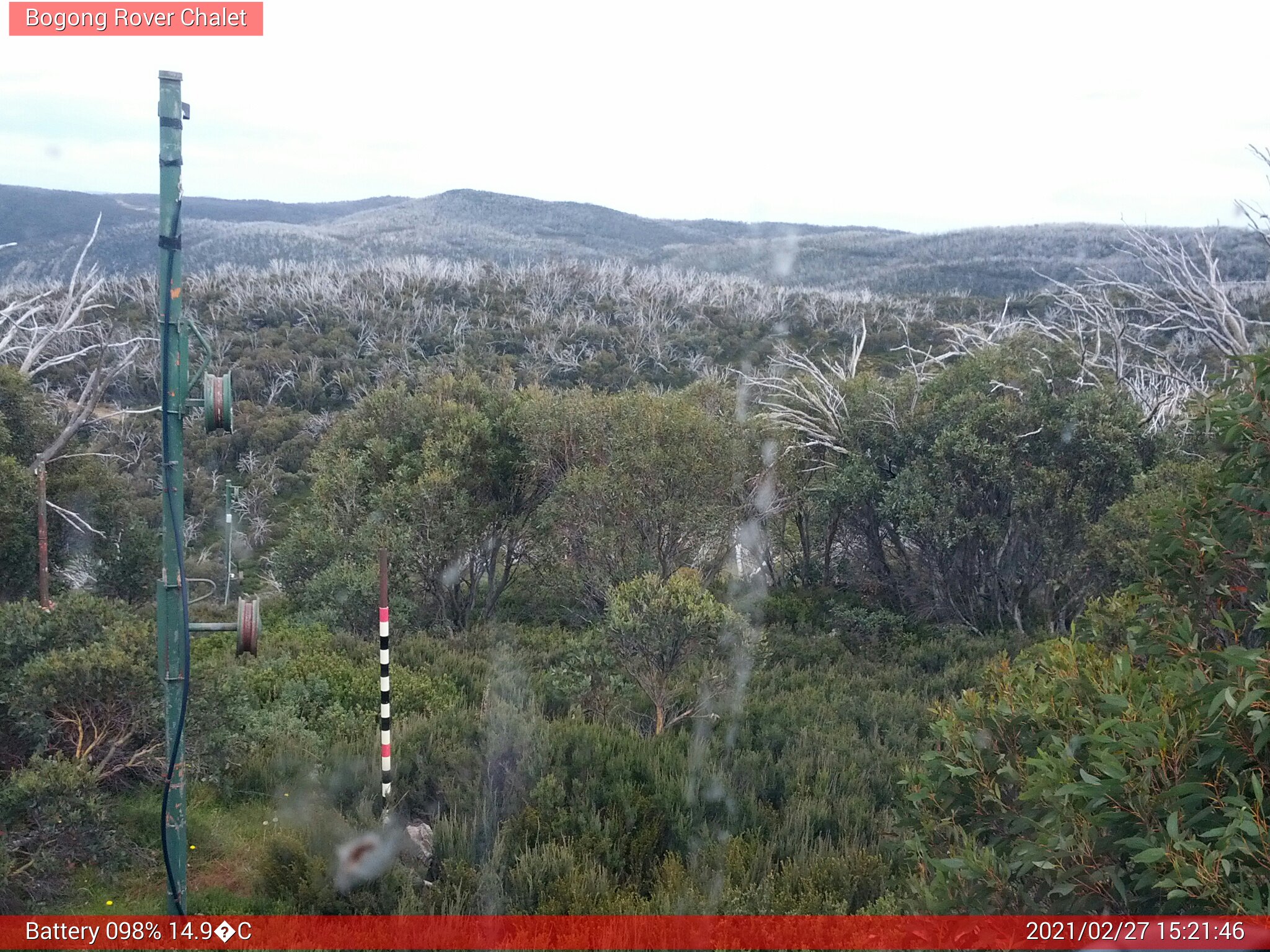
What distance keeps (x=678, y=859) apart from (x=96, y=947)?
124 inches

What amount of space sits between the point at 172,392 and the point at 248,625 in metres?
1.11

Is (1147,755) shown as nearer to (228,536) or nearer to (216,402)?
(216,402)

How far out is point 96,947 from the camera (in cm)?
472

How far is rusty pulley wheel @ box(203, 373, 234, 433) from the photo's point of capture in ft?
14.2

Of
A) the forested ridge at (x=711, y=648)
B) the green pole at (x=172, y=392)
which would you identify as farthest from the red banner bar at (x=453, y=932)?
the green pole at (x=172, y=392)

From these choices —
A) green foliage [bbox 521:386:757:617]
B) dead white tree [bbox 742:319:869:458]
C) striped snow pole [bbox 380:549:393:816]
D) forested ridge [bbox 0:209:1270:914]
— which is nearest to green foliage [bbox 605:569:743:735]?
forested ridge [bbox 0:209:1270:914]

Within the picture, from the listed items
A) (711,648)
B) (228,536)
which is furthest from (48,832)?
(228,536)

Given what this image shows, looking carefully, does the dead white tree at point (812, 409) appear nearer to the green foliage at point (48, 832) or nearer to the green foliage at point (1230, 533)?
the green foliage at point (1230, 533)

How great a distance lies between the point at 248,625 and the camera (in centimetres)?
439

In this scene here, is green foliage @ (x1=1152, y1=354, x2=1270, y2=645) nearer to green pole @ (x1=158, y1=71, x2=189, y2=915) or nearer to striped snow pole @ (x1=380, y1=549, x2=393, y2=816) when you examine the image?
green pole @ (x1=158, y1=71, x2=189, y2=915)

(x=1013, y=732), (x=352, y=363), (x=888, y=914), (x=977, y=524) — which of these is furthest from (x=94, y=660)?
(x=352, y=363)

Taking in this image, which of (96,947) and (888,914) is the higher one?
(888,914)

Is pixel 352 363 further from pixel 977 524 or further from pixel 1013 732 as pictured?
pixel 1013 732

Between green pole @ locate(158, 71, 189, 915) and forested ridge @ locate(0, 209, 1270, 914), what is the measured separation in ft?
5.74
